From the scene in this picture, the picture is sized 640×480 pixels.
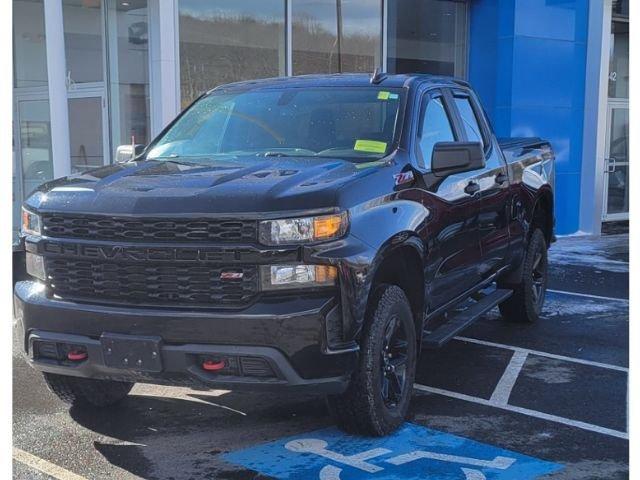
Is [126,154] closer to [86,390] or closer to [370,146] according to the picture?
A: [86,390]

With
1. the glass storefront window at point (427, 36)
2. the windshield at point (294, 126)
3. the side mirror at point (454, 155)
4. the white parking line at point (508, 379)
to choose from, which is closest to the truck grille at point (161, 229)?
the windshield at point (294, 126)

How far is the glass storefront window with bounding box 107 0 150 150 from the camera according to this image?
34.9 ft

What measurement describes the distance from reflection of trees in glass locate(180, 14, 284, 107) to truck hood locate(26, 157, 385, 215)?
6427mm

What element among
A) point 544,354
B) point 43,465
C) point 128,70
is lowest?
point 544,354

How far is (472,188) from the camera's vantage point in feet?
18.2

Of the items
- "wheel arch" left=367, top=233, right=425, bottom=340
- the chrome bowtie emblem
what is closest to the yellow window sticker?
"wheel arch" left=367, top=233, right=425, bottom=340

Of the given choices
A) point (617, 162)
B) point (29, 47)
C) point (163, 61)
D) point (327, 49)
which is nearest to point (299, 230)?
point (163, 61)

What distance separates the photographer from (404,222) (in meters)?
4.37

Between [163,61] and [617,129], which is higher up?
[163,61]

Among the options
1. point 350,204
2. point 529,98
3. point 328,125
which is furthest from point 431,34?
point 350,204

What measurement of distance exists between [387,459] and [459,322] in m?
1.63

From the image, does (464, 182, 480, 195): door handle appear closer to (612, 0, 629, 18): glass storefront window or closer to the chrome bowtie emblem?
the chrome bowtie emblem
